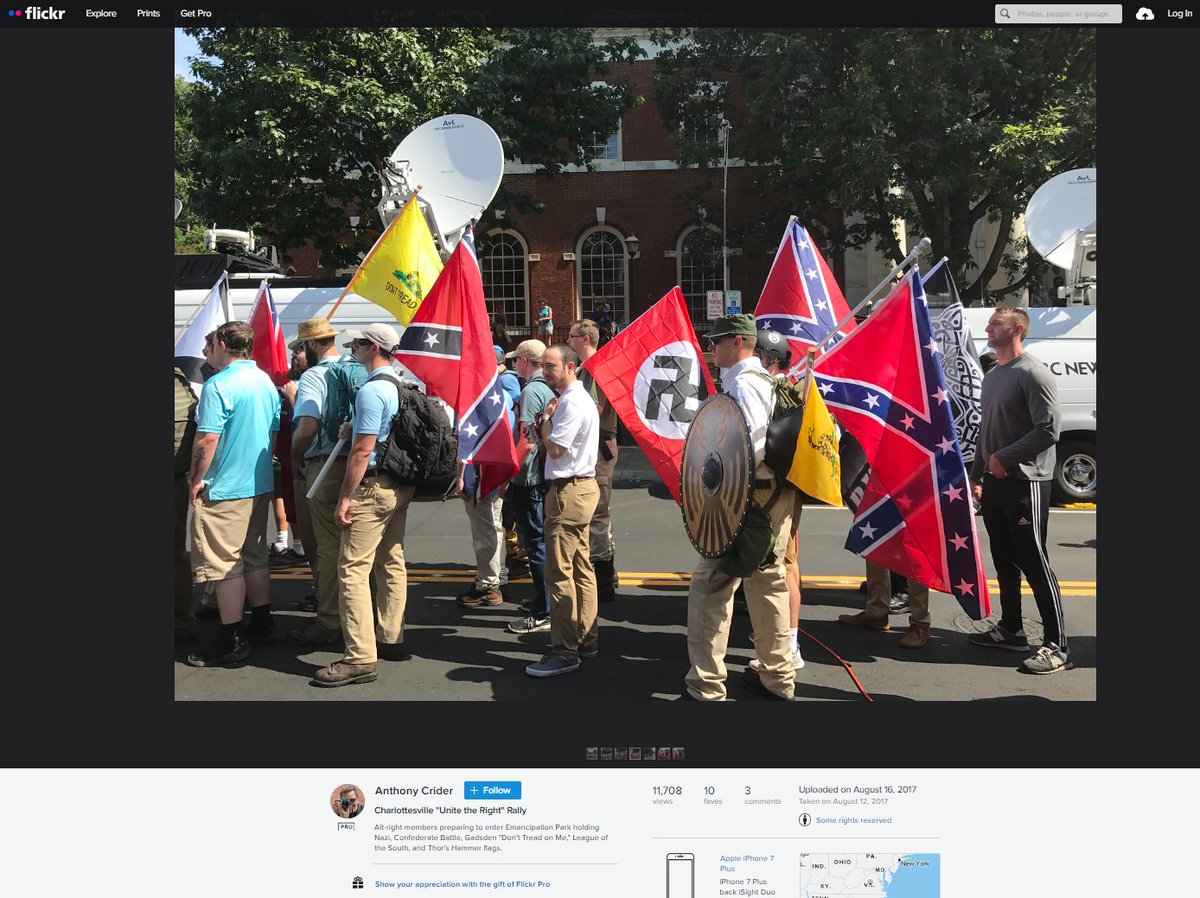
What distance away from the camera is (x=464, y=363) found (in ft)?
19.2

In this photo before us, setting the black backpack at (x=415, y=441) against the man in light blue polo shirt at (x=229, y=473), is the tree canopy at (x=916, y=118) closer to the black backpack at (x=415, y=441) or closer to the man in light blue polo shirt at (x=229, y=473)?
the black backpack at (x=415, y=441)

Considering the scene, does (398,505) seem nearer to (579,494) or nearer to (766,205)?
(579,494)

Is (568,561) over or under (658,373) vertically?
under

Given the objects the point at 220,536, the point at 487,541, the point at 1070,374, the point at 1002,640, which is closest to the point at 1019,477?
the point at 1002,640

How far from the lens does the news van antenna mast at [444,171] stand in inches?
371

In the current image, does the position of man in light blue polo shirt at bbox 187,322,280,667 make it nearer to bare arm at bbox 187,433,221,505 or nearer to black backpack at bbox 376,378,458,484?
bare arm at bbox 187,433,221,505

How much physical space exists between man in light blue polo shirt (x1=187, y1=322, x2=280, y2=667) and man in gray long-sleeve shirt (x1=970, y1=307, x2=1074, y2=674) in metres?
4.16

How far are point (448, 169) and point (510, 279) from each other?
1517cm

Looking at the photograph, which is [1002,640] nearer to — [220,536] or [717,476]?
[717,476]

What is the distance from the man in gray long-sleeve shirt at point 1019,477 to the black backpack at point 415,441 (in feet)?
10.2

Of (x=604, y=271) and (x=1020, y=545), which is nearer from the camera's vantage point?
(x=1020, y=545)

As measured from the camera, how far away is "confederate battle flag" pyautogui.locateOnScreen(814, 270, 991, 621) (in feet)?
14.9

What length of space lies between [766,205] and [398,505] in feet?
57.8
